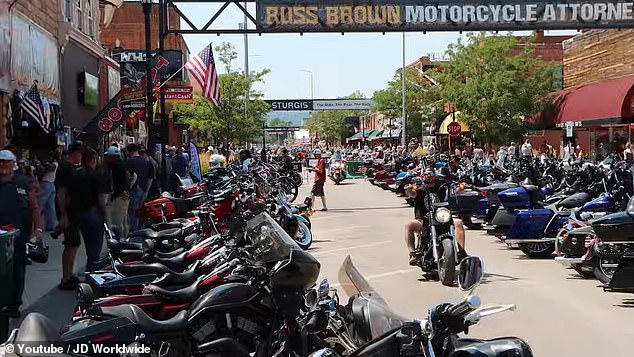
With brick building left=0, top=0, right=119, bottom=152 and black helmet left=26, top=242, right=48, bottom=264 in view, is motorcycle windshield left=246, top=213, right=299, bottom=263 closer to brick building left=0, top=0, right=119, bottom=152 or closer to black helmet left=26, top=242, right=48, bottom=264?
black helmet left=26, top=242, right=48, bottom=264

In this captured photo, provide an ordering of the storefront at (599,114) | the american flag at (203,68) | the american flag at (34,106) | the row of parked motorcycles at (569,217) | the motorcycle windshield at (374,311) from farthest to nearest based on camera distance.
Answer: the storefront at (599,114) → the american flag at (203,68) → the american flag at (34,106) → the row of parked motorcycles at (569,217) → the motorcycle windshield at (374,311)

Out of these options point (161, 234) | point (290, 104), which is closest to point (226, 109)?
point (161, 234)

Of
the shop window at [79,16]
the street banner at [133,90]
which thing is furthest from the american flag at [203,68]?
the shop window at [79,16]

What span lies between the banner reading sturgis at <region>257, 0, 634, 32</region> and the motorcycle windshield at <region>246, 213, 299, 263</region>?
1483cm

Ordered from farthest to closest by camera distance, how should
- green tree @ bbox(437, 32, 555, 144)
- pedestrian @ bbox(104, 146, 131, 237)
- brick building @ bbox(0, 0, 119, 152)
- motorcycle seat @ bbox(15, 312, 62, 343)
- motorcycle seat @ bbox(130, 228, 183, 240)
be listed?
green tree @ bbox(437, 32, 555, 144)
brick building @ bbox(0, 0, 119, 152)
pedestrian @ bbox(104, 146, 131, 237)
motorcycle seat @ bbox(130, 228, 183, 240)
motorcycle seat @ bbox(15, 312, 62, 343)

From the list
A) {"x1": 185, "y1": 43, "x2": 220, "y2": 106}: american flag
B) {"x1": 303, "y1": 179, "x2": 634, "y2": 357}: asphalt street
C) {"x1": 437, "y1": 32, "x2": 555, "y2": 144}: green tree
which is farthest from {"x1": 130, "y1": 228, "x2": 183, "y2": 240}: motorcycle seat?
{"x1": 437, "y1": 32, "x2": 555, "y2": 144}: green tree

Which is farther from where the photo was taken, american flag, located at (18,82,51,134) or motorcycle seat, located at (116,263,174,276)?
american flag, located at (18,82,51,134)

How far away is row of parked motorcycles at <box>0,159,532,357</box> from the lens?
397cm

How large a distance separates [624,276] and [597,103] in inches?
965

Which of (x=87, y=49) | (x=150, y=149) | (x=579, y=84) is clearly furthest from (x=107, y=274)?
(x=579, y=84)

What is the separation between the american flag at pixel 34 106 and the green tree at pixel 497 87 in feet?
83.6

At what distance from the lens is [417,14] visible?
67.3 ft

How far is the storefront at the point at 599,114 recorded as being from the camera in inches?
1151

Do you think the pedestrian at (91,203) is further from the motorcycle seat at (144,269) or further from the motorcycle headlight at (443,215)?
the motorcycle headlight at (443,215)
